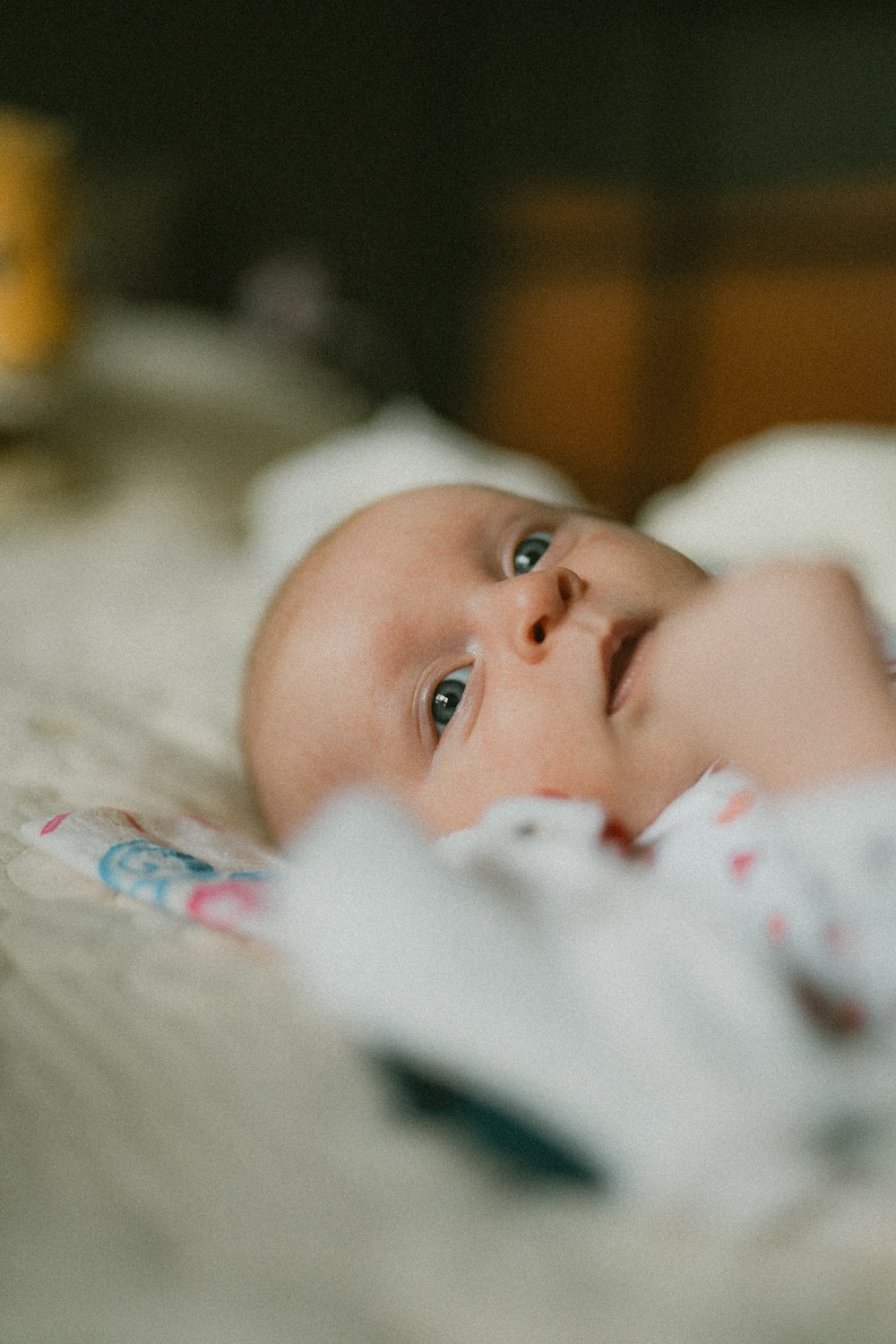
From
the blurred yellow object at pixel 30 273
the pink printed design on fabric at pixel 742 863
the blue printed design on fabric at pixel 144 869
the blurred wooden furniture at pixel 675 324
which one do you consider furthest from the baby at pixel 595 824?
the blurred wooden furniture at pixel 675 324

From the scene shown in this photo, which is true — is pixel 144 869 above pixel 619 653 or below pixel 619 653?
below

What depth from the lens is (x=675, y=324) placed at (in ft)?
10.9

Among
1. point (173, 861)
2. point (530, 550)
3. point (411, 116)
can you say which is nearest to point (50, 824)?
point (173, 861)

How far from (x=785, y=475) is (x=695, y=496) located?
0.45 feet

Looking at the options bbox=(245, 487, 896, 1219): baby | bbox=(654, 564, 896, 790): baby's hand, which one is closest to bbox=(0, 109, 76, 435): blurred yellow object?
bbox=(245, 487, 896, 1219): baby

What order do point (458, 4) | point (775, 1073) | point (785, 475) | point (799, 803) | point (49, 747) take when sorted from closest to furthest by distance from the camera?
point (775, 1073), point (799, 803), point (49, 747), point (785, 475), point (458, 4)

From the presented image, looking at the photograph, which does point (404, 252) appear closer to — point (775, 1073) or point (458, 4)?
point (458, 4)

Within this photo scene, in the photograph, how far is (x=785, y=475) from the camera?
1.29 m

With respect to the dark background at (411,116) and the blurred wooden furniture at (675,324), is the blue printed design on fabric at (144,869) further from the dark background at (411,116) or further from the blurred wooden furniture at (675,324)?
the blurred wooden furniture at (675,324)

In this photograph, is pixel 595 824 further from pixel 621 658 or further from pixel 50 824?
pixel 50 824

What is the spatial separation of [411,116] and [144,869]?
3.17 meters

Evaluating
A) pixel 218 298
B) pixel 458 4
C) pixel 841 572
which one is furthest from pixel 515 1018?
pixel 458 4

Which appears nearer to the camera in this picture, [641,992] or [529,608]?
[641,992]

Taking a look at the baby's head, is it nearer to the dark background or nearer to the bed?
the bed
